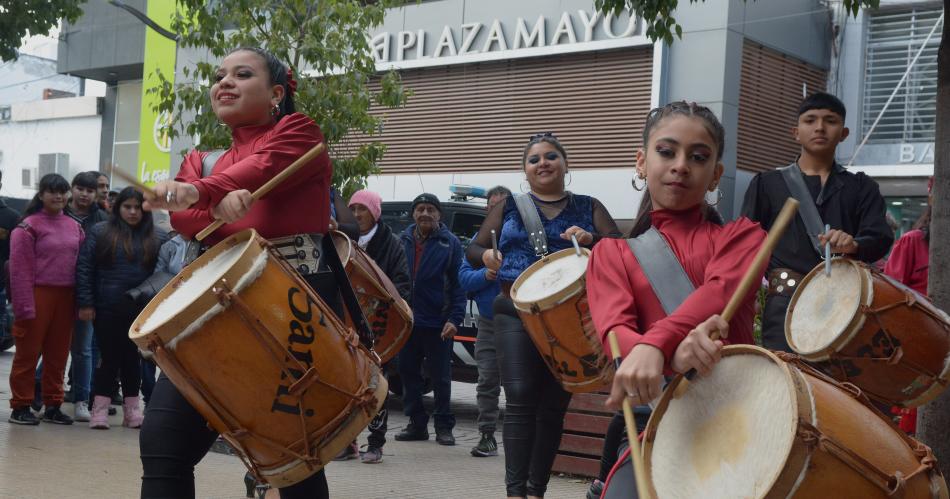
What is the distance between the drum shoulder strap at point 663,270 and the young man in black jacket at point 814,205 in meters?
2.26

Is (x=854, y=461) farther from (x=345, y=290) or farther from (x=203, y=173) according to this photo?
(x=203, y=173)

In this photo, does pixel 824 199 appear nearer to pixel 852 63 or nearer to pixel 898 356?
pixel 898 356

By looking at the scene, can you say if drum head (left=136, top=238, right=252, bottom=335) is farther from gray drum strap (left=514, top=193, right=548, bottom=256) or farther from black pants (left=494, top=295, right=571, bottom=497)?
gray drum strap (left=514, top=193, right=548, bottom=256)

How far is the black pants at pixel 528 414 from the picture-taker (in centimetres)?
568

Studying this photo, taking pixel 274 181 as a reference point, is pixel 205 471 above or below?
below

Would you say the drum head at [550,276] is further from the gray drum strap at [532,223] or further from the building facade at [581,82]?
the building facade at [581,82]

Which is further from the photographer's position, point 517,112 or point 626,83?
point 517,112

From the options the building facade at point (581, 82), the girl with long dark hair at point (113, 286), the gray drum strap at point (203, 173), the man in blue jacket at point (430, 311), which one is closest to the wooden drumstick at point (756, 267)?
the gray drum strap at point (203, 173)

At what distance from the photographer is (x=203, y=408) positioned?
352 cm

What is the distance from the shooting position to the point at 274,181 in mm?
3721

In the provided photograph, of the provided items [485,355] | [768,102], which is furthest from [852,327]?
[768,102]

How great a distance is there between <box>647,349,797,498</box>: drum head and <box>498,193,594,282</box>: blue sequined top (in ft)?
10.5

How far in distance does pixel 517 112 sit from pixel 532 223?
12932mm

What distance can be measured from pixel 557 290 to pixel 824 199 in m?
1.37
